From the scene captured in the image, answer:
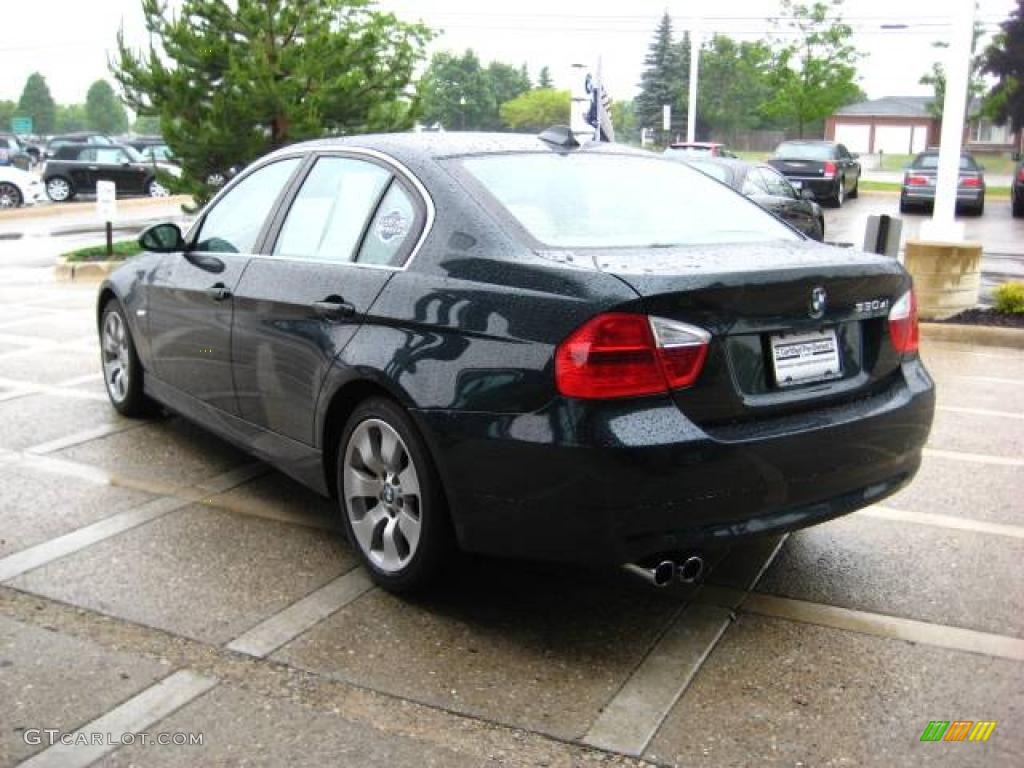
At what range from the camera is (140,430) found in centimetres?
626

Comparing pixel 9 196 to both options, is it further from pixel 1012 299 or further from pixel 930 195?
pixel 1012 299

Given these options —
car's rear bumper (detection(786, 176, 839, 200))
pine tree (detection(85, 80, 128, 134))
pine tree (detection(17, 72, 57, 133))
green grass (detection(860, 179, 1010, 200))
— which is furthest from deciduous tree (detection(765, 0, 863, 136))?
pine tree (detection(85, 80, 128, 134))

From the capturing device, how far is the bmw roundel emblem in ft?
11.8

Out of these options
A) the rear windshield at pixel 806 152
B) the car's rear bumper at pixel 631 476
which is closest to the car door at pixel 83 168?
the rear windshield at pixel 806 152

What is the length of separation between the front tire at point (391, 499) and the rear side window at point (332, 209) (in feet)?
2.39

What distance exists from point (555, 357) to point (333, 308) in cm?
112

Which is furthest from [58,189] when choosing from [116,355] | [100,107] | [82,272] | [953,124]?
[100,107]

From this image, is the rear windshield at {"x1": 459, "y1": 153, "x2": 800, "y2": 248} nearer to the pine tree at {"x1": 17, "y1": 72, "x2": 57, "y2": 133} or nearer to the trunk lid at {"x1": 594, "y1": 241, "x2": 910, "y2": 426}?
the trunk lid at {"x1": 594, "y1": 241, "x2": 910, "y2": 426}

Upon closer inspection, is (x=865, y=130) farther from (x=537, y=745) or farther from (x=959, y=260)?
(x=537, y=745)

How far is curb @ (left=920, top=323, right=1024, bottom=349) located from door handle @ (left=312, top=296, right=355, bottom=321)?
733 cm

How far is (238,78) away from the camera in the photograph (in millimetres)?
15125

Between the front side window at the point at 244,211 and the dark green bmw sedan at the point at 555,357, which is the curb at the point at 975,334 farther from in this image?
the front side window at the point at 244,211

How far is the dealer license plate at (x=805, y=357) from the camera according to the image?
3547 mm

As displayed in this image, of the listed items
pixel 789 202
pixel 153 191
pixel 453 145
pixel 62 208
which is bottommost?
pixel 62 208
